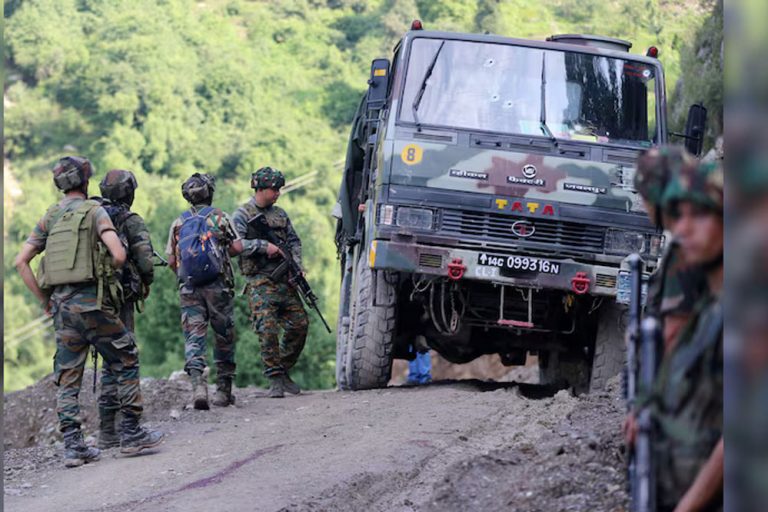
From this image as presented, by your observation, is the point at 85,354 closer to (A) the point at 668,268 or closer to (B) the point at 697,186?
(A) the point at 668,268

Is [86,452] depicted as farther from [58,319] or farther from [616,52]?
[616,52]

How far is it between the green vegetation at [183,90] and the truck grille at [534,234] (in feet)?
115

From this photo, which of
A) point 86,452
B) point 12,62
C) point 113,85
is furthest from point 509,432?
point 12,62

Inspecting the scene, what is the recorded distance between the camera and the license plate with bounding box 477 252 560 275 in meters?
9.58

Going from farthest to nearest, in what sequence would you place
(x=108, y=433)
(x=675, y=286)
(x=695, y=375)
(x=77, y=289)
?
(x=108, y=433) < (x=77, y=289) < (x=675, y=286) < (x=695, y=375)

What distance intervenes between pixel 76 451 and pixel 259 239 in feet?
9.66

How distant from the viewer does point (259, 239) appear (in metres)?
10.9

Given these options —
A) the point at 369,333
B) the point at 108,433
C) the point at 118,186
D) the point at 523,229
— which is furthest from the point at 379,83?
the point at 108,433

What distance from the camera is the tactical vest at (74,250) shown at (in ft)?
26.3

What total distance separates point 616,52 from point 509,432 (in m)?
3.51

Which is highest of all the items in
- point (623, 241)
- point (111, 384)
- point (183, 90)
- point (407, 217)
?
point (183, 90)

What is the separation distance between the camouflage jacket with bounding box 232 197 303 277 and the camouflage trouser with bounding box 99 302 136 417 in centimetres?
205

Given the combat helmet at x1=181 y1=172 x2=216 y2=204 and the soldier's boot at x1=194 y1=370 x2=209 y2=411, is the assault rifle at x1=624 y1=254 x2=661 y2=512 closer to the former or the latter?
the combat helmet at x1=181 y1=172 x2=216 y2=204

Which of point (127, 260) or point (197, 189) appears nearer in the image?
point (127, 260)
